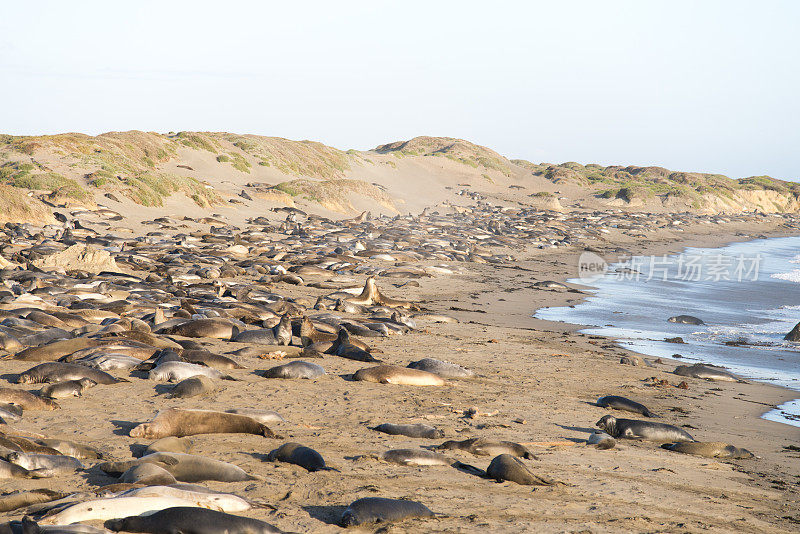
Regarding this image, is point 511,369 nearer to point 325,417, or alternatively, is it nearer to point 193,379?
point 325,417

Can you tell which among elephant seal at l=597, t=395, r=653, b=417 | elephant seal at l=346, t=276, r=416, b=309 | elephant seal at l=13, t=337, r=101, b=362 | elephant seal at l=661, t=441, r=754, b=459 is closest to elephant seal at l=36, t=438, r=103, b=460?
elephant seal at l=13, t=337, r=101, b=362

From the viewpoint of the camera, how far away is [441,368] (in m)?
7.81

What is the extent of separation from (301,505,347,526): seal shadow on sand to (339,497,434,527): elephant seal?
3.3 inches

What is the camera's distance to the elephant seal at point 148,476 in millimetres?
3713

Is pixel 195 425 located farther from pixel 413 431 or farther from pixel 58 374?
pixel 58 374

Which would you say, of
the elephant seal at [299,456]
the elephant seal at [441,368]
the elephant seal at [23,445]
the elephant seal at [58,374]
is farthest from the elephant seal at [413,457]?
the elephant seal at [58,374]

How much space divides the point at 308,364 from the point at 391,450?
277cm

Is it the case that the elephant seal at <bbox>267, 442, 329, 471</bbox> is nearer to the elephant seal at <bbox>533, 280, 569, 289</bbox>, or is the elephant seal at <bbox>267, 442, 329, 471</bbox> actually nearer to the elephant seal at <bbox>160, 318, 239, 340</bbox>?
the elephant seal at <bbox>160, 318, 239, 340</bbox>

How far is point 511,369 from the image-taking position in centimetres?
885

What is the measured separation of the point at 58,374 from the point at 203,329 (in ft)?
8.92

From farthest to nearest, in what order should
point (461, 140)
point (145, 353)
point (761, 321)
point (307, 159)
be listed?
point (461, 140)
point (307, 159)
point (761, 321)
point (145, 353)

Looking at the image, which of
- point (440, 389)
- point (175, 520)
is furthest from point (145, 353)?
point (175, 520)

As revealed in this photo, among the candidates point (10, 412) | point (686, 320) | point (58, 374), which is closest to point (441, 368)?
point (58, 374)

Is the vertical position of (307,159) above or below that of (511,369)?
above
